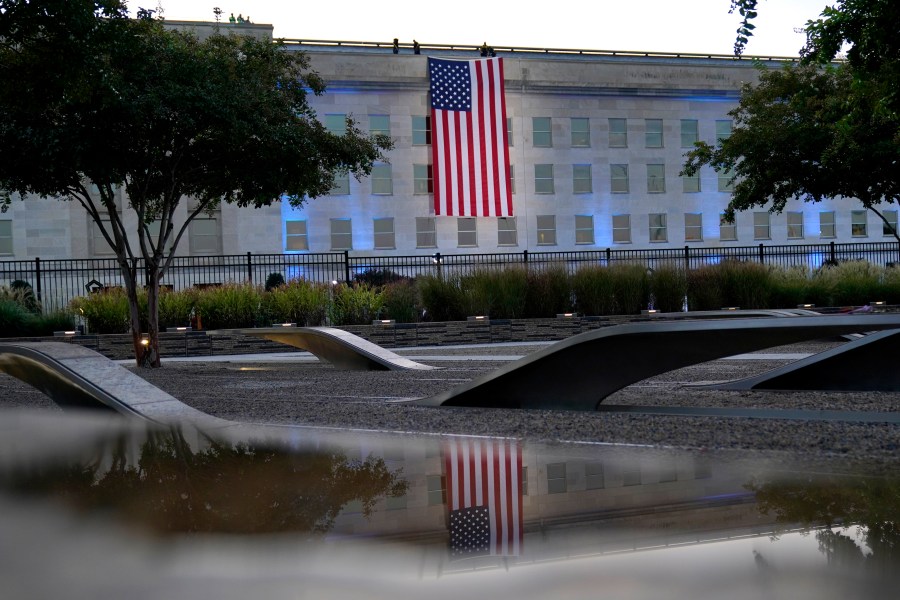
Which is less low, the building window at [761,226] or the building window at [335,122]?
the building window at [335,122]

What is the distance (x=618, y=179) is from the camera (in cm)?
4753

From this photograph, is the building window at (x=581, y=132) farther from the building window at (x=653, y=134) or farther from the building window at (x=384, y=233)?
the building window at (x=384, y=233)

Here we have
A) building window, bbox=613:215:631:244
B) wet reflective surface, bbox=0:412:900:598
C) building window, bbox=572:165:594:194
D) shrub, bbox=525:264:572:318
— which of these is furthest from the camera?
building window, bbox=613:215:631:244

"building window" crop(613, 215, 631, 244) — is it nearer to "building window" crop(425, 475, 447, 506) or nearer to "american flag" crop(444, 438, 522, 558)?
"american flag" crop(444, 438, 522, 558)

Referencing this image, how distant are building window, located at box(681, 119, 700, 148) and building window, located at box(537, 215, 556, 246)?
8518 mm

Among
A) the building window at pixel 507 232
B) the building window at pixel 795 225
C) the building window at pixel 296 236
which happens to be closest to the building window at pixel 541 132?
the building window at pixel 507 232

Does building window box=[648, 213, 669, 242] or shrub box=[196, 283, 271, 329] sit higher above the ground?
building window box=[648, 213, 669, 242]

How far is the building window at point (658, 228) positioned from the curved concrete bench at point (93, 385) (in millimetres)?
42564

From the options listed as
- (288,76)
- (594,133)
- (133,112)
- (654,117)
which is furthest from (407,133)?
(133,112)

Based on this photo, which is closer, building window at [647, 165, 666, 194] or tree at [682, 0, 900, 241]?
tree at [682, 0, 900, 241]

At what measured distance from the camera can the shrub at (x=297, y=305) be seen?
19625 millimetres

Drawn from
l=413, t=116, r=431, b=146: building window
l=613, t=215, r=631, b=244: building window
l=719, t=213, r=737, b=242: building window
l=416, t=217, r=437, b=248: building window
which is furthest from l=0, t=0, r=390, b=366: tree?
l=719, t=213, r=737, b=242: building window

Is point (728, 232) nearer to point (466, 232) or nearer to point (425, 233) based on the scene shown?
point (466, 232)

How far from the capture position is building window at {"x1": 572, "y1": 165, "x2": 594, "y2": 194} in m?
46.8
